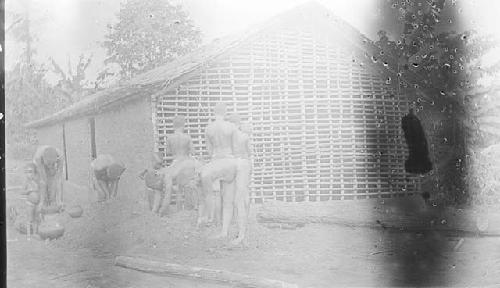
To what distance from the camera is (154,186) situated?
224 inches

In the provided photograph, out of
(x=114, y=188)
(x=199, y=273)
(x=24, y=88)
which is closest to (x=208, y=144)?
(x=114, y=188)

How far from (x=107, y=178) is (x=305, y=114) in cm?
202

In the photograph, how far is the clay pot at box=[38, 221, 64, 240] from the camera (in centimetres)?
566

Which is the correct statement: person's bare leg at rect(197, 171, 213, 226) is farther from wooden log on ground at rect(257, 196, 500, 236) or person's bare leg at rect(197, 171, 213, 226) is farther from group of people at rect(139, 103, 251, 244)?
wooden log on ground at rect(257, 196, 500, 236)

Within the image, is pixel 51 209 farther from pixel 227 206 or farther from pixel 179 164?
pixel 227 206

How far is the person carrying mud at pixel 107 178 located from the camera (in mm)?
5688

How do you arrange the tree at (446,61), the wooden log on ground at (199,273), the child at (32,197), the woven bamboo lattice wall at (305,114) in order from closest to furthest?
the wooden log on ground at (199,273)
the child at (32,197)
the woven bamboo lattice wall at (305,114)
the tree at (446,61)

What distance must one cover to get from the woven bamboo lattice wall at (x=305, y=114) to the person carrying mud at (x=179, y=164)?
0.22 feet

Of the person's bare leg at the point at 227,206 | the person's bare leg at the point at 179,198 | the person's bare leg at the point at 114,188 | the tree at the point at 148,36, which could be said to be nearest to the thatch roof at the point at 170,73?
the tree at the point at 148,36

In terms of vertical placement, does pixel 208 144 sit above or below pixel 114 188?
above

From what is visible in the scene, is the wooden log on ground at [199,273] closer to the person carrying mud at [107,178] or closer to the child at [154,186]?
the child at [154,186]

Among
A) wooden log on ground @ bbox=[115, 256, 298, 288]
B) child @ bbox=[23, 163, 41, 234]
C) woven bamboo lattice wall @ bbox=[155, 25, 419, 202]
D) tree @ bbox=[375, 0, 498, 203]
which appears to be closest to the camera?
→ wooden log on ground @ bbox=[115, 256, 298, 288]

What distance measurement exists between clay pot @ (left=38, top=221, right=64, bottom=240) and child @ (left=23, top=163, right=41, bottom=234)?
6 cm

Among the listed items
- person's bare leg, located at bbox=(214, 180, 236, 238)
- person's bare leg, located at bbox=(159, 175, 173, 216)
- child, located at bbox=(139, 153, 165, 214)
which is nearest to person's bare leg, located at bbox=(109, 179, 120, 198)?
child, located at bbox=(139, 153, 165, 214)
